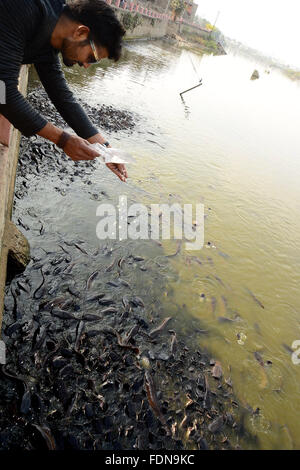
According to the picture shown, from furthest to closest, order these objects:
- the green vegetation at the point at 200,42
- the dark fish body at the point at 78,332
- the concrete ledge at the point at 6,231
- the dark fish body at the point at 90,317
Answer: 1. the green vegetation at the point at 200,42
2. the dark fish body at the point at 90,317
3. the dark fish body at the point at 78,332
4. the concrete ledge at the point at 6,231

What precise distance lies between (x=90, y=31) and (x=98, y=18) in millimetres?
106

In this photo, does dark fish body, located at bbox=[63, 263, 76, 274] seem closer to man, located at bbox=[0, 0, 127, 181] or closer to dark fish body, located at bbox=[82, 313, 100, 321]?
dark fish body, located at bbox=[82, 313, 100, 321]

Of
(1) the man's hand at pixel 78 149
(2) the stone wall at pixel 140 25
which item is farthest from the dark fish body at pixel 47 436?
(2) the stone wall at pixel 140 25

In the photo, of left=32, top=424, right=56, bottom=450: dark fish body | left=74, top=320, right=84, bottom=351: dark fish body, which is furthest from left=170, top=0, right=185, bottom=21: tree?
left=32, top=424, right=56, bottom=450: dark fish body

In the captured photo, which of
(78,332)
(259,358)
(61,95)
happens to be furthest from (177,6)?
(78,332)

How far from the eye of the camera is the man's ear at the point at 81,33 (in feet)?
6.74

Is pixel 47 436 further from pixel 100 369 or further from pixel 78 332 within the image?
pixel 78 332

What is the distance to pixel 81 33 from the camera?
6.85ft

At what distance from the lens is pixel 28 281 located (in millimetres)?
3607

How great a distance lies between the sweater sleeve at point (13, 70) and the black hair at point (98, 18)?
0.38 metres

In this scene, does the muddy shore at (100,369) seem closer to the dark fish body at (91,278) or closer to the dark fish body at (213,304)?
the dark fish body at (91,278)

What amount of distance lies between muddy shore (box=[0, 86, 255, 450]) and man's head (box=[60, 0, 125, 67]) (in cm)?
272
